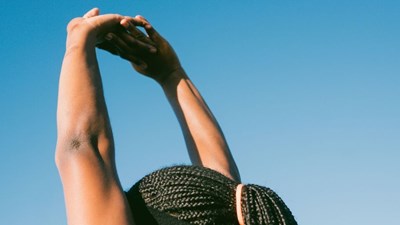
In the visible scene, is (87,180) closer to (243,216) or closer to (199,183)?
(199,183)

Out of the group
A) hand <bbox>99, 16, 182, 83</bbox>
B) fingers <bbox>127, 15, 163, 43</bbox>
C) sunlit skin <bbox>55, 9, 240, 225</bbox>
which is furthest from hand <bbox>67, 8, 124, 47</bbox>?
fingers <bbox>127, 15, 163, 43</bbox>

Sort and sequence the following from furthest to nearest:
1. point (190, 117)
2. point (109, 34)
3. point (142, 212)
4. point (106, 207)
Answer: point (190, 117), point (109, 34), point (142, 212), point (106, 207)

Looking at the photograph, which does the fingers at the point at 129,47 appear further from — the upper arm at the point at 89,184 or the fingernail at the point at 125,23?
the upper arm at the point at 89,184

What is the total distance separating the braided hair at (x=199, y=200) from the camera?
3.33 meters

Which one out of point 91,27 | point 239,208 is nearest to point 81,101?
point 91,27

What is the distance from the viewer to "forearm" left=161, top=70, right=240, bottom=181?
451cm

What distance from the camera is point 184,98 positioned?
15.8ft

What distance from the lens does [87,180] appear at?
3.23 meters

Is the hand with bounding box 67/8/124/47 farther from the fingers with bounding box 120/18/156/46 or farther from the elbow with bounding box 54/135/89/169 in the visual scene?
the elbow with bounding box 54/135/89/169

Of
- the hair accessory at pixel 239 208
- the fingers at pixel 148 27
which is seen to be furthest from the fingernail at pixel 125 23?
the hair accessory at pixel 239 208

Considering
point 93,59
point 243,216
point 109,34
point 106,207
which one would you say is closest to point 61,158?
point 106,207

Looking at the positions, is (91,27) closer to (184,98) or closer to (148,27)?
(148,27)

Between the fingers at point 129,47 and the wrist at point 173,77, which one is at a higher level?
the fingers at point 129,47

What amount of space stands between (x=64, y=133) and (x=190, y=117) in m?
1.44
